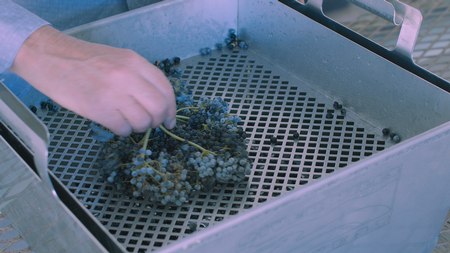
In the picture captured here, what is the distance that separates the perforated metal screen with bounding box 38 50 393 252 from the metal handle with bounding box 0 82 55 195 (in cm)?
24

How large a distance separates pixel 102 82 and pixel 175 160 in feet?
0.70

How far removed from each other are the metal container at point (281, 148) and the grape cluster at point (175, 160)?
0.14 ft

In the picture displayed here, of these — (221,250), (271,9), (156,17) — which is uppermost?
(271,9)

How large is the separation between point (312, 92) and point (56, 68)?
65cm

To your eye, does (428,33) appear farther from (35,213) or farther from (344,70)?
(35,213)

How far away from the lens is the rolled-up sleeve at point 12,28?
0.74 m

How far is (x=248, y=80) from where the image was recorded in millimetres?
1167

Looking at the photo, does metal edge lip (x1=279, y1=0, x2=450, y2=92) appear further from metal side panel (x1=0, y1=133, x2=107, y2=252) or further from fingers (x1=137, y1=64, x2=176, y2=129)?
metal side panel (x1=0, y1=133, x2=107, y2=252)

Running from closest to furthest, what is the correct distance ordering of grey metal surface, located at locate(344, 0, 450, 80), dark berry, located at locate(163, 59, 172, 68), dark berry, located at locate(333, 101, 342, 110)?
dark berry, located at locate(333, 101, 342, 110) < dark berry, located at locate(163, 59, 172, 68) < grey metal surface, located at locate(344, 0, 450, 80)

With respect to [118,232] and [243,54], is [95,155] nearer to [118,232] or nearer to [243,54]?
[118,232]

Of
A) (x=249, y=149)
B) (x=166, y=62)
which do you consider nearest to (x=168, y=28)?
(x=166, y=62)

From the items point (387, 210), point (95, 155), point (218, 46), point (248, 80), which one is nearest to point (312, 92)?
point (248, 80)

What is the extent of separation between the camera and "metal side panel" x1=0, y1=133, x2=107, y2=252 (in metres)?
0.60

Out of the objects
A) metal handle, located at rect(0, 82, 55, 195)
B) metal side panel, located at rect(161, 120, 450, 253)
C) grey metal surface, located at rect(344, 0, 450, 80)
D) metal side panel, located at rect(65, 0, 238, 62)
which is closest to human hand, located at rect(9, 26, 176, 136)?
metal handle, located at rect(0, 82, 55, 195)
